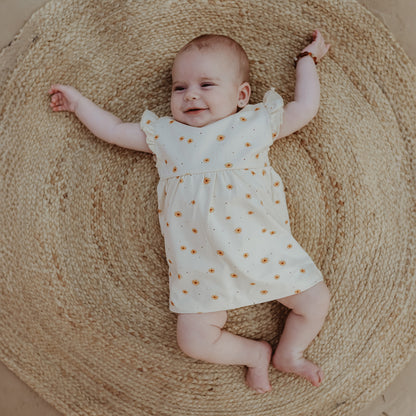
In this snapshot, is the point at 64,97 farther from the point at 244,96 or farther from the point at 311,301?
the point at 311,301

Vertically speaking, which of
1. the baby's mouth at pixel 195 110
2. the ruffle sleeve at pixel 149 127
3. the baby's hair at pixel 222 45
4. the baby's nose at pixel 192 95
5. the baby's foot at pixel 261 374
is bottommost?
A: the baby's foot at pixel 261 374

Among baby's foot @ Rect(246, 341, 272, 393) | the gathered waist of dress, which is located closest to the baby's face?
the gathered waist of dress

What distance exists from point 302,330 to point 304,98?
0.53 meters

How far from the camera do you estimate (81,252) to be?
1241 mm

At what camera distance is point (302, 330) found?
113 cm

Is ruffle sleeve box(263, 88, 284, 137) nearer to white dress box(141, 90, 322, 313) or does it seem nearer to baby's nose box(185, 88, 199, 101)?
white dress box(141, 90, 322, 313)

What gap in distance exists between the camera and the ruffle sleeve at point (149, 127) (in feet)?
3.81

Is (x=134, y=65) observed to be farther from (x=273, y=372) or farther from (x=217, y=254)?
(x=273, y=372)

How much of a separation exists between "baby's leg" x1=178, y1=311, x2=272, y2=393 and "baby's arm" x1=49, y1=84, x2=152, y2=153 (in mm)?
420

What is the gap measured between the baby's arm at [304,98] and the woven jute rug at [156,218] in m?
0.05

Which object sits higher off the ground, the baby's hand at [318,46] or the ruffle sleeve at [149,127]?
the baby's hand at [318,46]

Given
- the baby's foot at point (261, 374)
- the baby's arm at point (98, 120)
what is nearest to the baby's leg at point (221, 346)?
the baby's foot at point (261, 374)

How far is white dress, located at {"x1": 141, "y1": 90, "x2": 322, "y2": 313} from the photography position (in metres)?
1.09

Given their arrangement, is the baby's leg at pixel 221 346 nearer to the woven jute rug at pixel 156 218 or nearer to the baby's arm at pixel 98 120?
the woven jute rug at pixel 156 218
